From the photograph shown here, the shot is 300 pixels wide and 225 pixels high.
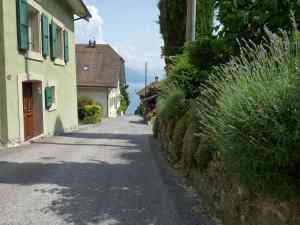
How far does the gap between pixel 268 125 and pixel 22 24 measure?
824cm

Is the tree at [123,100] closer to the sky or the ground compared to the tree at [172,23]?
closer to the ground

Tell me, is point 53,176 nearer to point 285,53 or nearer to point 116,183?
point 116,183

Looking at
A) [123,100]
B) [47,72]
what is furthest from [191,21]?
[123,100]

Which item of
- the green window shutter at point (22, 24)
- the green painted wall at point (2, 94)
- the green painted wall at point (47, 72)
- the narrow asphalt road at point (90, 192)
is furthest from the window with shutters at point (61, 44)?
the narrow asphalt road at point (90, 192)

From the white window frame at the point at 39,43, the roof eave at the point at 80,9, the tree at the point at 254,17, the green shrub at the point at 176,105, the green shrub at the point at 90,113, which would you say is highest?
the roof eave at the point at 80,9

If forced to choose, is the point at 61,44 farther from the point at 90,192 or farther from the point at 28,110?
the point at 90,192

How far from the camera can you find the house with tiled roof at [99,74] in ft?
106

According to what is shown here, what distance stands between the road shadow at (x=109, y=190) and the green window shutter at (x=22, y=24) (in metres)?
3.81

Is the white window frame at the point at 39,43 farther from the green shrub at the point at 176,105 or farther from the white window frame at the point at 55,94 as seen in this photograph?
the green shrub at the point at 176,105

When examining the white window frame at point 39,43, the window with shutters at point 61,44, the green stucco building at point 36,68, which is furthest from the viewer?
the window with shutters at point 61,44

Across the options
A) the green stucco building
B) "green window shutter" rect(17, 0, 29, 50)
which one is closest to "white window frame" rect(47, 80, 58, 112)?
the green stucco building

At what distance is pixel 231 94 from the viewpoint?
2.93 meters

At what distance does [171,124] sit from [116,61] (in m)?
30.1

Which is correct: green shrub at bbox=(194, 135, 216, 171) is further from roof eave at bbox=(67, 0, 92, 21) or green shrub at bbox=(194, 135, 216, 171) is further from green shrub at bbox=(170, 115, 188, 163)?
roof eave at bbox=(67, 0, 92, 21)
